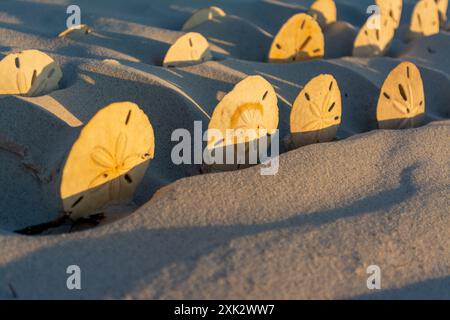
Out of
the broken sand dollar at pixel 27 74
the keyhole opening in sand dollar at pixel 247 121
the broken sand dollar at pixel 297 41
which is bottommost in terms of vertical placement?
the keyhole opening in sand dollar at pixel 247 121

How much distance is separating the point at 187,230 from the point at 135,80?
0.98 metres

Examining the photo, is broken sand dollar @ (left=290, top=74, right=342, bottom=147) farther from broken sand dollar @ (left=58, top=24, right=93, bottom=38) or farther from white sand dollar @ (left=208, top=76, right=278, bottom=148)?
broken sand dollar @ (left=58, top=24, right=93, bottom=38)

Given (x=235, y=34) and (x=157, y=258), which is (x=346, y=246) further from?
(x=235, y=34)

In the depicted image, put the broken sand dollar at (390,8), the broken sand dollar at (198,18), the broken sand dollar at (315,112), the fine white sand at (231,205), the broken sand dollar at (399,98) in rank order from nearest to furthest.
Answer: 1. the fine white sand at (231,205)
2. the broken sand dollar at (315,112)
3. the broken sand dollar at (399,98)
4. the broken sand dollar at (198,18)
5. the broken sand dollar at (390,8)

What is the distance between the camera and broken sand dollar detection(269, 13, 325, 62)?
9.43ft

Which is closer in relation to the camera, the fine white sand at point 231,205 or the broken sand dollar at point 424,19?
the fine white sand at point 231,205

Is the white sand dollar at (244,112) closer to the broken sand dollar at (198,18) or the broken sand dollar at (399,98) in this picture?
the broken sand dollar at (399,98)

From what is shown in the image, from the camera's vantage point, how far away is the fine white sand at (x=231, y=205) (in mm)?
1396

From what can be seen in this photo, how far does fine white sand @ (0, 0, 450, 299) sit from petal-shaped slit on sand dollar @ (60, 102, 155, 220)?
2.7 inches

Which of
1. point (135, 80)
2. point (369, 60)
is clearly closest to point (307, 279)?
point (135, 80)

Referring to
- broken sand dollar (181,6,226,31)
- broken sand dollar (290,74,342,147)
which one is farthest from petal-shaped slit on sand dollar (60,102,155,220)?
broken sand dollar (181,6,226,31)

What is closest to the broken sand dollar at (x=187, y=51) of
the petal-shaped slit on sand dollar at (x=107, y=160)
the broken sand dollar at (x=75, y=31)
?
the broken sand dollar at (x=75, y=31)

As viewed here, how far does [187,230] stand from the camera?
1549 millimetres

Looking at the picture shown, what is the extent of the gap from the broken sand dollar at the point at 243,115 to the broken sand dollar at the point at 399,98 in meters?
0.54
